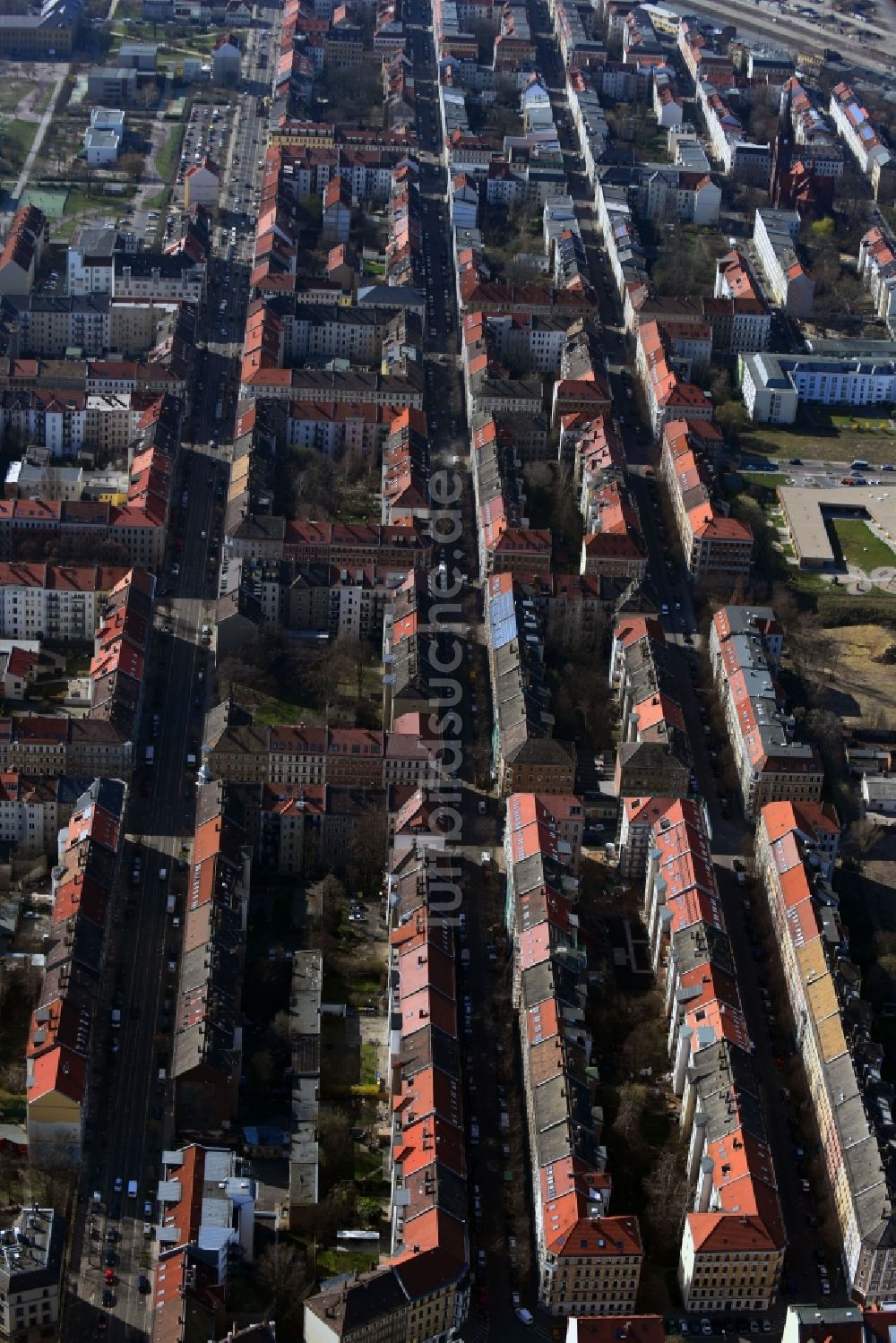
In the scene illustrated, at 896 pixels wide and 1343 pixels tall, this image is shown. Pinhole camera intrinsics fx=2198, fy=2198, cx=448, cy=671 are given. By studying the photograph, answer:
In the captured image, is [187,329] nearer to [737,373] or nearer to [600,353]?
[600,353]

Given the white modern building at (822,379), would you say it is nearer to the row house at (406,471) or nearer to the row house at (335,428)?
the row house at (406,471)

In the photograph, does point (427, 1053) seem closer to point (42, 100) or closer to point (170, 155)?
point (170, 155)

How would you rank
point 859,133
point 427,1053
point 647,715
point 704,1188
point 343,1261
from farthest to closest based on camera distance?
1. point 859,133
2. point 647,715
3. point 427,1053
4. point 704,1188
5. point 343,1261

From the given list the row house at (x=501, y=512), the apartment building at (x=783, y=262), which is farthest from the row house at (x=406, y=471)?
the apartment building at (x=783, y=262)

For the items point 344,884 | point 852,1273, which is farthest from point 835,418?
point 852,1273

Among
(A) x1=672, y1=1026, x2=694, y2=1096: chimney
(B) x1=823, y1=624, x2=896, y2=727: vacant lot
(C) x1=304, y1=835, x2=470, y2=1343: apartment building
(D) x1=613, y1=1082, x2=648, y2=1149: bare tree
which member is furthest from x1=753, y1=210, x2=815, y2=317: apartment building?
(D) x1=613, y1=1082, x2=648, y2=1149: bare tree

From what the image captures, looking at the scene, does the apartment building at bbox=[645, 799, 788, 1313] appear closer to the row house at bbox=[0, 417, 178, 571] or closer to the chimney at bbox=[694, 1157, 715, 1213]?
the chimney at bbox=[694, 1157, 715, 1213]

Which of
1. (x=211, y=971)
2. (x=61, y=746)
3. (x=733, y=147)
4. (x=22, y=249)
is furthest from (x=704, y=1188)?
(x=733, y=147)
